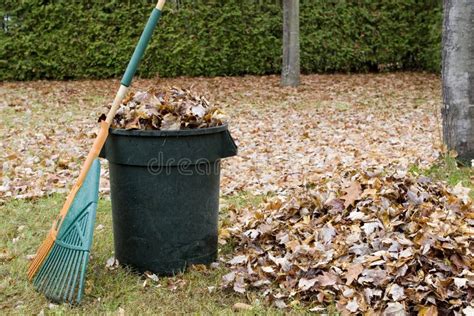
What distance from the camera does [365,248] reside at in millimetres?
3371

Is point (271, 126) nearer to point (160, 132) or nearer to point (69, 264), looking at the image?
point (160, 132)

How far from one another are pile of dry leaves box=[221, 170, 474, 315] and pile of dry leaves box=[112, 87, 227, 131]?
84 centimetres

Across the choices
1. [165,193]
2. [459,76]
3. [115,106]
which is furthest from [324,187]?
[459,76]

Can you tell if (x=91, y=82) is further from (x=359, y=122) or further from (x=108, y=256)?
(x=108, y=256)

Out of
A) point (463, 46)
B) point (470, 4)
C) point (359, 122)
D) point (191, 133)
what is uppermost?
point (470, 4)

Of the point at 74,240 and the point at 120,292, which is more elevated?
the point at 74,240

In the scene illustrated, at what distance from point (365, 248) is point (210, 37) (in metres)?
11.0

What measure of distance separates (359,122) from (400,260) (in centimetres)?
607

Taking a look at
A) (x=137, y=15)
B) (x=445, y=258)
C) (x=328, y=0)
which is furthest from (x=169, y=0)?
(x=445, y=258)

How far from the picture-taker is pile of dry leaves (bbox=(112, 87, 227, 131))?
3396 mm

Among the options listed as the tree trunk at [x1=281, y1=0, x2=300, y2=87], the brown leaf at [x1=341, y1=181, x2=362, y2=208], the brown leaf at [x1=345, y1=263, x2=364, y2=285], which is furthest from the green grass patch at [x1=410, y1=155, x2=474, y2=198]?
the tree trunk at [x1=281, y1=0, x2=300, y2=87]

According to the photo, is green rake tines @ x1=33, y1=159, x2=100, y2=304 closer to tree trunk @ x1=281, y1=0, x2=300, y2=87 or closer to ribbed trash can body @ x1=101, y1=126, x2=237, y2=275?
ribbed trash can body @ x1=101, y1=126, x2=237, y2=275

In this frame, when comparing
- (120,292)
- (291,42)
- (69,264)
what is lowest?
(120,292)

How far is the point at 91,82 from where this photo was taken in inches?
519
